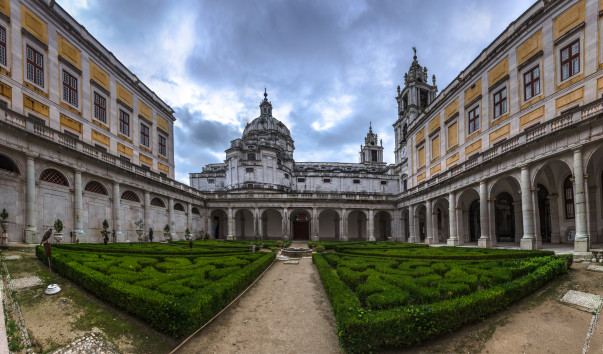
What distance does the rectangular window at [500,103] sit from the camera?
24.0 m

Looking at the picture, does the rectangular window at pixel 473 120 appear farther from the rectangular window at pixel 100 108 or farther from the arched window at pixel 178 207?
the rectangular window at pixel 100 108

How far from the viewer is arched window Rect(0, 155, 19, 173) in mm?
15830

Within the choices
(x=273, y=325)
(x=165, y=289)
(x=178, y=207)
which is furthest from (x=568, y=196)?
(x=178, y=207)

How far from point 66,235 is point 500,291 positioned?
961 inches

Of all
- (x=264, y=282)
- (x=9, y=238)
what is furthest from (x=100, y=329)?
(x=9, y=238)

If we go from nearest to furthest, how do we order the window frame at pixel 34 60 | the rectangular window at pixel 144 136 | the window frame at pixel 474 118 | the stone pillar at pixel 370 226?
the window frame at pixel 34 60 < the window frame at pixel 474 118 < the rectangular window at pixel 144 136 < the stone pillar at pixel 370 226

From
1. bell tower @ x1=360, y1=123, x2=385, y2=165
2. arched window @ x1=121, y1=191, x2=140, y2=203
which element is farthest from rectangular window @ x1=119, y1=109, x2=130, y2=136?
bell tower @ x1=360, y1=123, x2=385, y2=165

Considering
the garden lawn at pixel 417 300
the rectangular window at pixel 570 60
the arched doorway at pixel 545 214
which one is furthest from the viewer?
the arched doorway at pixel 545 214

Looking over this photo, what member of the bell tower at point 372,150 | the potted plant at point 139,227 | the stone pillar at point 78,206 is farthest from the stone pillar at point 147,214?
the bell tower at point 372,150

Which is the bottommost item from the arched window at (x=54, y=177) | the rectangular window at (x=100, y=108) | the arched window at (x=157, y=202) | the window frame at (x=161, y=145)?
the arched window at (x=157, y=202)

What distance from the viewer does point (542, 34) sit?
66.8ft

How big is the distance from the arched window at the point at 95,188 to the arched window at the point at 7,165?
489cm

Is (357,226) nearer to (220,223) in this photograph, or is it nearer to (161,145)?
(220,223)

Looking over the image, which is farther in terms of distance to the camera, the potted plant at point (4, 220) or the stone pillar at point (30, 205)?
the stone pillar at point (30, 205)
